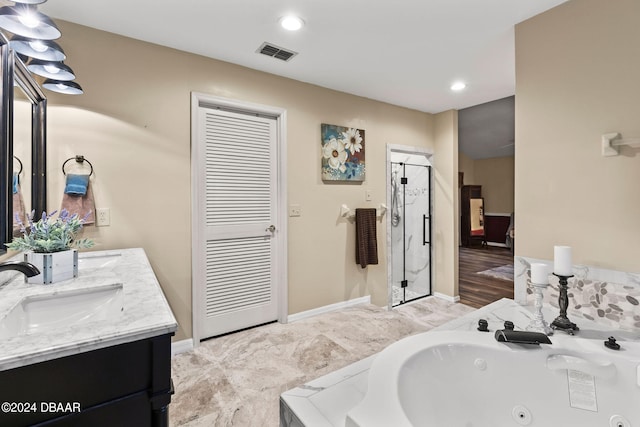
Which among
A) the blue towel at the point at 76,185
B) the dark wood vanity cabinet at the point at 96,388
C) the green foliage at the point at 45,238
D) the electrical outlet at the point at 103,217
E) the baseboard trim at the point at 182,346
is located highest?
the blue towel at the point at 76,185

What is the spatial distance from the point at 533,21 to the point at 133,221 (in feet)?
10.1

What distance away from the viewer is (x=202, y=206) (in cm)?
255

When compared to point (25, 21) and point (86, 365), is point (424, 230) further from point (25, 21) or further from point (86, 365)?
point (25, 21)

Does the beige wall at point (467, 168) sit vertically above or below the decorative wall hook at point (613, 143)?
above

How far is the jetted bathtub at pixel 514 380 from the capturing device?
1.16 m

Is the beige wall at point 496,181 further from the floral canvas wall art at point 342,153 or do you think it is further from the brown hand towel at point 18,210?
the brown hand towel at point 18,210

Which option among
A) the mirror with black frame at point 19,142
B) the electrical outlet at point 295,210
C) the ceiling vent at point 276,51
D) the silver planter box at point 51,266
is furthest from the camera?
the electrical outlet at point 295,210

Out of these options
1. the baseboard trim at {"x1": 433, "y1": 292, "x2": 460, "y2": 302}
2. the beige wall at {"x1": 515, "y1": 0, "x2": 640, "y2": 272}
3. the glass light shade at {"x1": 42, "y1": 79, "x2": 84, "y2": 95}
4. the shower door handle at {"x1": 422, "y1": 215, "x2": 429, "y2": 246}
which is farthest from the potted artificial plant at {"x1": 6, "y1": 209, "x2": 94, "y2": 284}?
the baseboard trim at {"x1": 433, "y1": 292, "x2": 460, "y2": 302}

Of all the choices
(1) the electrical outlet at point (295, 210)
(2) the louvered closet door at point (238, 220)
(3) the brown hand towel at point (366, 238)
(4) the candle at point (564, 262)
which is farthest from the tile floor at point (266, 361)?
(4) the candle at point (564, 262)

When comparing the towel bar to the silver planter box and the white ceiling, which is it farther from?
the silver planter box

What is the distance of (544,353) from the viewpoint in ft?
4.25

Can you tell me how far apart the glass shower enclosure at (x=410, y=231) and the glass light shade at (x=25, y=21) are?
10.9 ft

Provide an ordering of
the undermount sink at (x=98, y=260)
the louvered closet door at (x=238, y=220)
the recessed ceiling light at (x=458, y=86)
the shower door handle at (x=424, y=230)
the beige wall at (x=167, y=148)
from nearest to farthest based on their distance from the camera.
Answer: the undermount sink at (x=98, y=260), the beige wall at (x=167, y=148), the louvered closet door at (x=238, y=220), the recessed ceiling light at (x=458, y=86), the shower door handle at (x=424, y=230)

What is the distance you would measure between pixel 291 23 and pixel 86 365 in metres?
2.15
